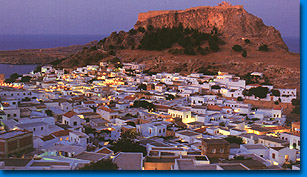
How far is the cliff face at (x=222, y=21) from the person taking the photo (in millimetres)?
34781

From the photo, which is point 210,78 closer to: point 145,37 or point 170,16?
point 145,37

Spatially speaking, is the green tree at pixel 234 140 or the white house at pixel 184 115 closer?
the green tree at pixel 234 140

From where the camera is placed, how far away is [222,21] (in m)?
37.2

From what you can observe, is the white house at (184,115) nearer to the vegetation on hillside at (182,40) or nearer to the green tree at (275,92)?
the green tree at (275,92)

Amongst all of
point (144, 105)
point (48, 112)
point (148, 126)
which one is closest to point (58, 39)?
point (48, 112)

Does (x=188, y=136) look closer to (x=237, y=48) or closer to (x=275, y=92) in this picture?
(x=275, y=92)

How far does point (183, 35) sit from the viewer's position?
32375mm

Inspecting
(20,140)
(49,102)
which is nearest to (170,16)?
(49,102)

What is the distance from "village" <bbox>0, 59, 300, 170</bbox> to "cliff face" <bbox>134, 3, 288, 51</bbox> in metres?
12.4

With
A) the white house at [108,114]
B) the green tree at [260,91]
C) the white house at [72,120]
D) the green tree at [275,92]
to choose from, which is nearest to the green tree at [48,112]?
the white house at [72,120]

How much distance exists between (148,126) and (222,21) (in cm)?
2869

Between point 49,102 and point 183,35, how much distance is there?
20.2 metres

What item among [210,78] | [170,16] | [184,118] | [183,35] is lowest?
[184,118]

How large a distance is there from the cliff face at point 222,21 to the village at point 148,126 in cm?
1245
